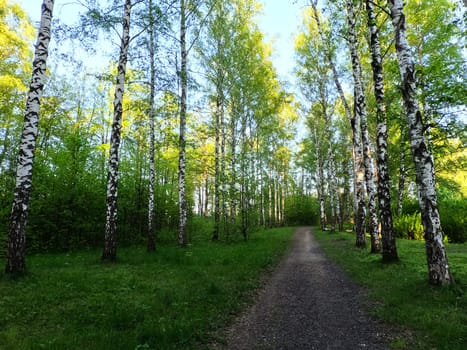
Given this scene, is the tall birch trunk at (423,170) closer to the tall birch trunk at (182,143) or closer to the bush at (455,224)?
the tall birch trunk at (182,143)

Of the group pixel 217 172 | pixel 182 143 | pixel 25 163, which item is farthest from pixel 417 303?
pixel 217 172

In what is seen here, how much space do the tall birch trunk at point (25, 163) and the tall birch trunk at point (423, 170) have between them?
10.4 meters

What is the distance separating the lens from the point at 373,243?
39.1ft

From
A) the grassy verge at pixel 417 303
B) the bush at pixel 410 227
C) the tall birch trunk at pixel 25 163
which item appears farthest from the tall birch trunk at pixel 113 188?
the bush at pixel 410 227

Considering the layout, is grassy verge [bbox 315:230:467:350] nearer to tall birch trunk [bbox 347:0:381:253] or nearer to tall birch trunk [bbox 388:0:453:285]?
tall birch trunk [bbox 388:0:453:285]

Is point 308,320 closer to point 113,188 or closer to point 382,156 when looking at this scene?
point 382,156

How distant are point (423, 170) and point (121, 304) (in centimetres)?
794

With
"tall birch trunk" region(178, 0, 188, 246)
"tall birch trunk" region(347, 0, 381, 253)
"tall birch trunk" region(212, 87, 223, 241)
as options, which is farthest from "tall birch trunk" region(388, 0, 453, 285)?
"tall birch trunk" region(212, 87, 223, 241)

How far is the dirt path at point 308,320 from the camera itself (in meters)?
4.33

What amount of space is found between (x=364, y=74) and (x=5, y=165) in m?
30.5

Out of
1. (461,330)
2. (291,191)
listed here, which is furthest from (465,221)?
(291,191)

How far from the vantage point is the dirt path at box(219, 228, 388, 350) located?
4328mm

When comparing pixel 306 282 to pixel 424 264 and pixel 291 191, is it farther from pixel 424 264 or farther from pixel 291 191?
pixel 291 191

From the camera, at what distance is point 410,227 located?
718 inches
